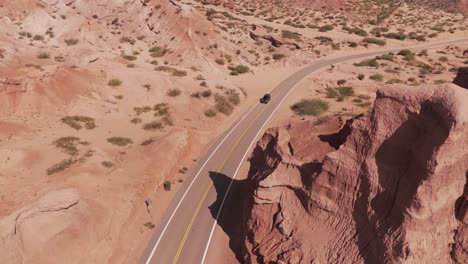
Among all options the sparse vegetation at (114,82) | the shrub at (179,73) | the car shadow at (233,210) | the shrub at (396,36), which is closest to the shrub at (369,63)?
the shrub at (396,36)

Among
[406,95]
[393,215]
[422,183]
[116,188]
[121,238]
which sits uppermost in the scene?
[406,95]

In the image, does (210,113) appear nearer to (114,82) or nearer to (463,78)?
(114,82)

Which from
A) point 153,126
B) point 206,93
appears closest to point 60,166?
point 153,126

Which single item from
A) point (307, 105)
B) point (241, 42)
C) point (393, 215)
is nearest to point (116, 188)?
point (393, 215)

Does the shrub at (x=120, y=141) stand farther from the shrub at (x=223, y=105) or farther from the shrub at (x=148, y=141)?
the shrub at (x=223, y=105)

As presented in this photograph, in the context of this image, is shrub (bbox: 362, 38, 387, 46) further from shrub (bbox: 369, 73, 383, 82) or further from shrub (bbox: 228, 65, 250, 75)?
shrub (bbox: 228, 65, 250, 75)

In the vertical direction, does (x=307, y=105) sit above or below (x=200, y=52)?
below

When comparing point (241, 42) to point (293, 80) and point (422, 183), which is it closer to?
point (293, 80)
